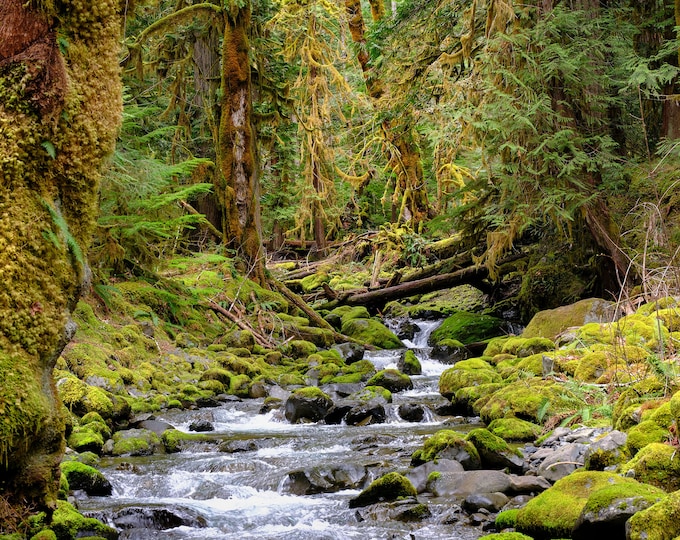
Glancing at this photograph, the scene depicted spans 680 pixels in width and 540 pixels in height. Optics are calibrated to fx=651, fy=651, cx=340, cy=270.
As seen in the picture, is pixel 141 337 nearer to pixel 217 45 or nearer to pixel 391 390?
pixel 391 390

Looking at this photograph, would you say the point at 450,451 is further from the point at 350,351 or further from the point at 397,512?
the point at 350,351

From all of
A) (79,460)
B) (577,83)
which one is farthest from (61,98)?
(577,83)

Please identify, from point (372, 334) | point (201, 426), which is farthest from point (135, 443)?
point (372, 334)

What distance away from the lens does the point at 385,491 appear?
234 inches

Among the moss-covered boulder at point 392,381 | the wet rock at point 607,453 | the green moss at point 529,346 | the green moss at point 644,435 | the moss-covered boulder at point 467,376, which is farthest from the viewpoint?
the moss-covered boulder at point 392,381

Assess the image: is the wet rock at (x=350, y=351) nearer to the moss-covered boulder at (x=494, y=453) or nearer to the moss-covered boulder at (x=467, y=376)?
the moss-covered boulder at (x=467, y=376)

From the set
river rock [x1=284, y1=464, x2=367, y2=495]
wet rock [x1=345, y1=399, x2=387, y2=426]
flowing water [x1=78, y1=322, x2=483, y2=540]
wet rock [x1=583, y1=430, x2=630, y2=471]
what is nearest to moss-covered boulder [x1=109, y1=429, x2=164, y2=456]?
flowing water [x1=78, y1=322, x2=483, y2=540]

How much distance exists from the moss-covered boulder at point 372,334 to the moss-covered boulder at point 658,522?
11941 mm

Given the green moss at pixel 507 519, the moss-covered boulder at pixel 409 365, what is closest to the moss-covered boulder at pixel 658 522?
the green moss at pixel 507 519

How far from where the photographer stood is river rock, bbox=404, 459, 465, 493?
6.26 m

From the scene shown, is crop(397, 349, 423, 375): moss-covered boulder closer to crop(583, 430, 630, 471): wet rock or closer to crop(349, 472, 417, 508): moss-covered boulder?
crop(349, 472, 417, 508): moss-covered boulder

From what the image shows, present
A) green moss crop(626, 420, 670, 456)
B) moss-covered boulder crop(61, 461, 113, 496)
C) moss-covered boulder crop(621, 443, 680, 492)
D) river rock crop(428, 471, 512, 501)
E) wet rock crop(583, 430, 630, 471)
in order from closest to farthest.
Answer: moss-covered boulder crop(621, 443, 680, 492), green moss crop(626, 420, 670, 456), wet rock crop(583, 430, 630, 471), river rock crop(428, 471, 512, 501), moss-covered boulder crop(61, 461, 113, 496)

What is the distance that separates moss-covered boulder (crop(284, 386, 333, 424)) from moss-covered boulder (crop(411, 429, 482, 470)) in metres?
2.86

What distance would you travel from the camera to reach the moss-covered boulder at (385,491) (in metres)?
5.89
